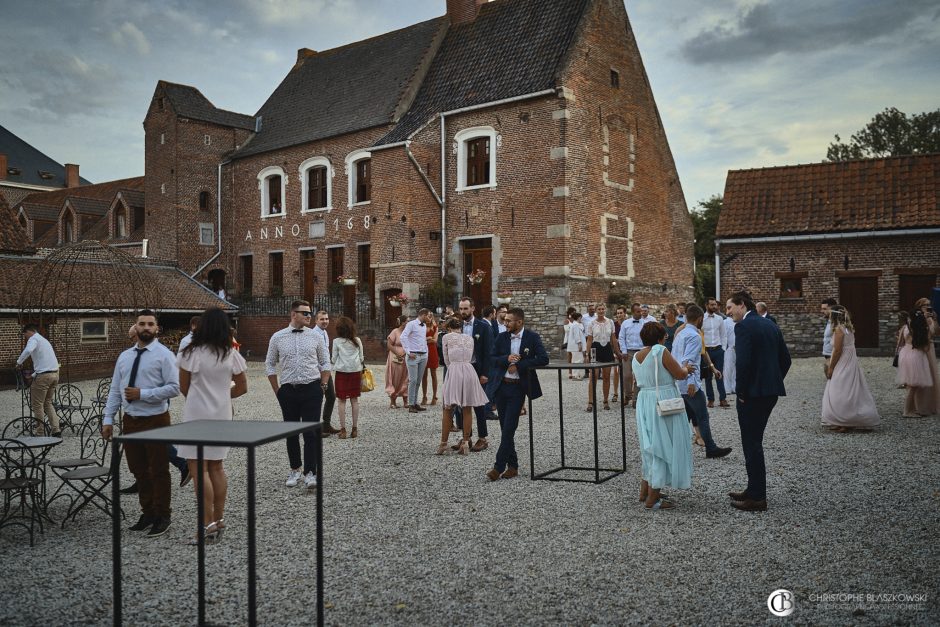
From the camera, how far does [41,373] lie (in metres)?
11.0

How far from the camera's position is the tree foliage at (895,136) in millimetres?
48719

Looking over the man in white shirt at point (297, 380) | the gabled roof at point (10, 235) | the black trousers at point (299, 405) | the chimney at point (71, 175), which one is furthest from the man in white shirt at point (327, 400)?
the chimney at point (71, 175)

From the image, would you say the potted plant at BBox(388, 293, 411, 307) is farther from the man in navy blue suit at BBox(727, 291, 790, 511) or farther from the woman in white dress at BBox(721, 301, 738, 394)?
the man in navy blue suit at BBox(727, 291, 790, 511)

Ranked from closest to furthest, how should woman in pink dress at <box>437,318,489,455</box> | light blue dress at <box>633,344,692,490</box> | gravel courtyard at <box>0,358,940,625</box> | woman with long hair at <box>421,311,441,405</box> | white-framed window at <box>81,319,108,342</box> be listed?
gravel courtyard at <box>0,358,940,625</box> < light blue dress at <box>633,344,692,490</box> < woman in pink dress at <box>437,318,489,455</box> < woman with long hair at <box>421,311,441,405</box> < white-framed window at <box>81,319,108,342</box>

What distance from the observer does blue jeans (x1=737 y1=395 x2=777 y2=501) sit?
20.9ft

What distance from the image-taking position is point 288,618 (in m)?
4.34

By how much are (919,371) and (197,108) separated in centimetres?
3199

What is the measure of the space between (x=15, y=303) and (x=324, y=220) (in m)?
13.3

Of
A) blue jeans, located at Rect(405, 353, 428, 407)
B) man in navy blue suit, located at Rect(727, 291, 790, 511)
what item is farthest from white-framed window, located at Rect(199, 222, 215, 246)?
man in navy blue suit, located at Rect(727, 291, 790, 511)

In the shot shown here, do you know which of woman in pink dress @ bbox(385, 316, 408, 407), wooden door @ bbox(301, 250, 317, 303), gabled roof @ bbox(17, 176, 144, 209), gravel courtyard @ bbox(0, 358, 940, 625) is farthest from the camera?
gabled roof @ bbox(17, 176, 144, 209)

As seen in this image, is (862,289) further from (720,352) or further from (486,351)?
(486,351)

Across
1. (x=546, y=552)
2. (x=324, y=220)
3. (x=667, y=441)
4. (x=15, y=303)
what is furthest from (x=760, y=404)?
(x=324, y=220)

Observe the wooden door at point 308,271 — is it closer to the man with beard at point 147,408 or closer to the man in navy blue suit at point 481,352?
the man in navy blue suit at point 481,352

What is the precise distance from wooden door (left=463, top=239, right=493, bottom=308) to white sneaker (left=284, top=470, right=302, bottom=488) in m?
18.3
